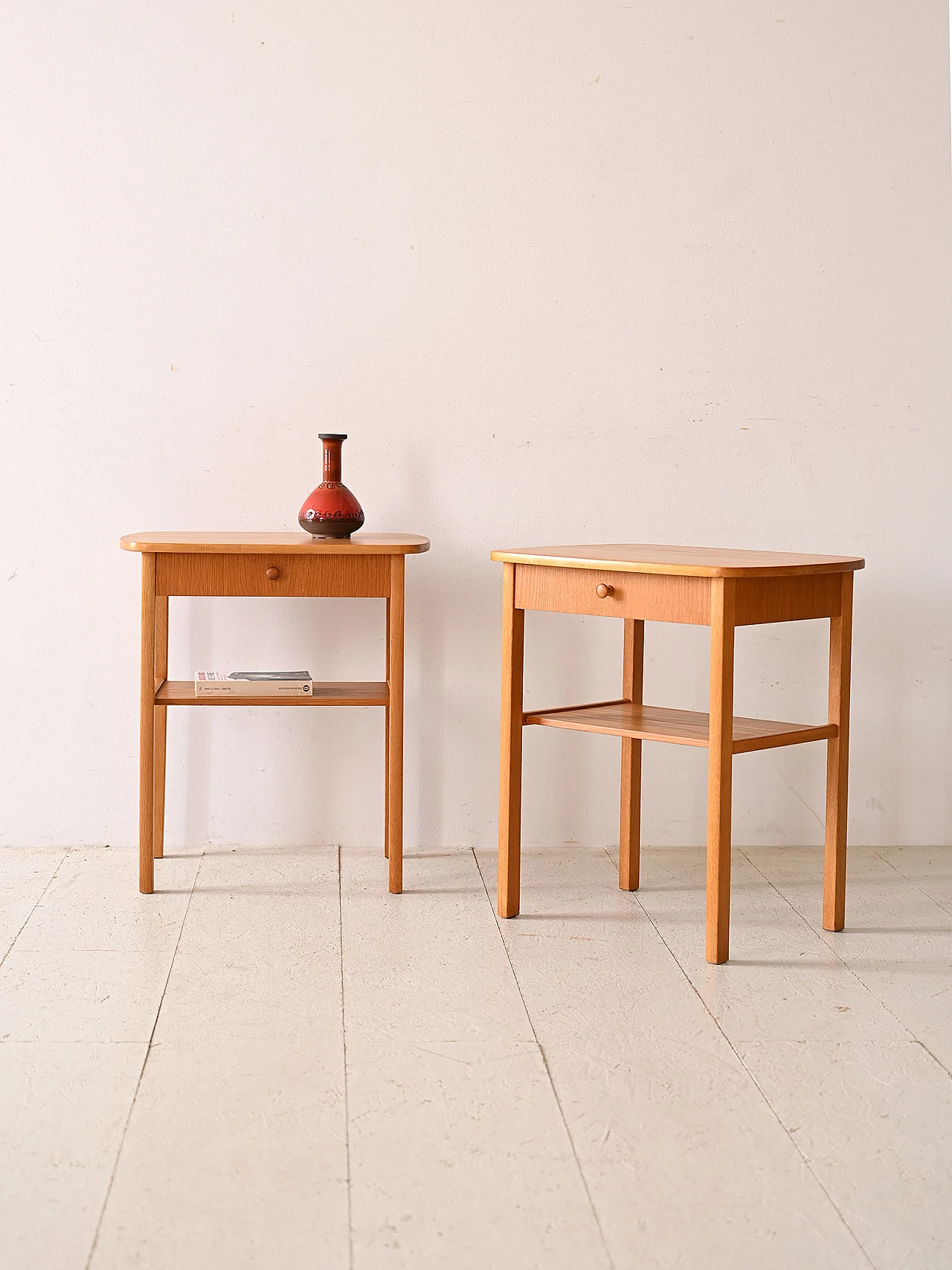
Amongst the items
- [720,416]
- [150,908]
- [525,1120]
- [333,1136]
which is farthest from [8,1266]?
[720,416]

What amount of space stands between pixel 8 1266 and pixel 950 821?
8.09 feet

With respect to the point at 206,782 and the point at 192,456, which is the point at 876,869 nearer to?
the point at 206,782

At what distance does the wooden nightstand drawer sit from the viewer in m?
2.59

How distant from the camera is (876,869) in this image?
293cm

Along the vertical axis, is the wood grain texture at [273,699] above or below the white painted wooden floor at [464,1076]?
above

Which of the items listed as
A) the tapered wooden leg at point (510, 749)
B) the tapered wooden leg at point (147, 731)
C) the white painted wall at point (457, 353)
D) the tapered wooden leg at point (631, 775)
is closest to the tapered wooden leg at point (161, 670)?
the white painted wall at point (457, 353)

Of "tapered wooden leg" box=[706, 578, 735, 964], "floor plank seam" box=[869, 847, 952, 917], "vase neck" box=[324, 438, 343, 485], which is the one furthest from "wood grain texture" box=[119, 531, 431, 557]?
"floor plank seam" box=[869, 847, 952, 917]

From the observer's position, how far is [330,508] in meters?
2.70

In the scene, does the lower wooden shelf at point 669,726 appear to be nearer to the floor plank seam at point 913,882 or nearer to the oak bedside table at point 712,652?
the oak bedside table at point 712,652

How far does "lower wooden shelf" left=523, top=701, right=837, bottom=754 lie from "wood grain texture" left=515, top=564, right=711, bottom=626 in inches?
8.3

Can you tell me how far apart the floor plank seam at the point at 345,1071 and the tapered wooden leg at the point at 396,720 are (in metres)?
0.13

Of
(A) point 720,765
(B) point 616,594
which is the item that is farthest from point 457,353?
(A) point 720,765

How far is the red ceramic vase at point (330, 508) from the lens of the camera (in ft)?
8.84

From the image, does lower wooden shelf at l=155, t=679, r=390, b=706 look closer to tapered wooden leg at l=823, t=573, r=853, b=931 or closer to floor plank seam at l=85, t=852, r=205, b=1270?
floor plank seam at l=85, t=852, r=205, b=1270
